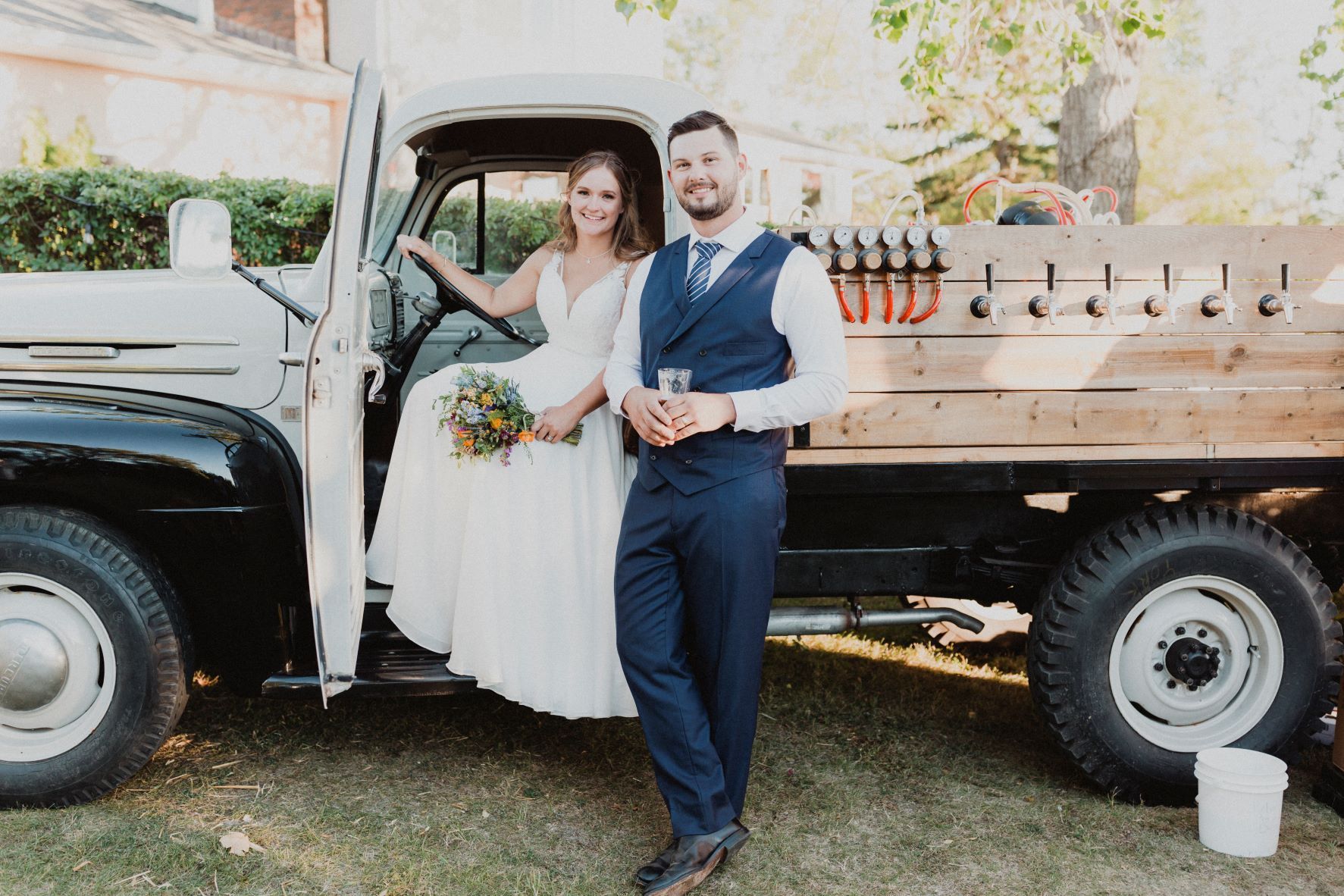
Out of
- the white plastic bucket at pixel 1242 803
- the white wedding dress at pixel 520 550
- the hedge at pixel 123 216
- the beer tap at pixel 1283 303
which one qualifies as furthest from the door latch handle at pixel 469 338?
the hedge at pixel 123 216

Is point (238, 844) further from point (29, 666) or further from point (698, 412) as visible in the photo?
point (698, 412)

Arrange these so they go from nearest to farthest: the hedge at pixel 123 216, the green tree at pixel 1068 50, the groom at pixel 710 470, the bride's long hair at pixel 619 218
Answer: the groom at pixel 710 470, the bride's long hair at pixel 619 218, the green tree at pixel 1068 50, the hedge at pixel 123 216

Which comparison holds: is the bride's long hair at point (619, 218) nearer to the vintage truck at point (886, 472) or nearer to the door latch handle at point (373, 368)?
the vintage truck at point (886, 472)

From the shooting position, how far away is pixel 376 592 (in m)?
3.28

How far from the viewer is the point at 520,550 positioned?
311 centimetres

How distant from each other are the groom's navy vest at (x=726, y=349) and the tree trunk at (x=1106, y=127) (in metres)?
6.22

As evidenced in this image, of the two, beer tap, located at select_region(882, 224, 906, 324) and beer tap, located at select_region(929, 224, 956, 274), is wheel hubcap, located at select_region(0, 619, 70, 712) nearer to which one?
beer tap, located at select_region(882, 224, 906, 324)

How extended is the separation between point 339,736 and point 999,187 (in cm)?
292

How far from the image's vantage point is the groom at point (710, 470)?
2.71m

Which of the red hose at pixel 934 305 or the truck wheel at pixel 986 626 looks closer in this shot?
the red hose at pixel 934 305

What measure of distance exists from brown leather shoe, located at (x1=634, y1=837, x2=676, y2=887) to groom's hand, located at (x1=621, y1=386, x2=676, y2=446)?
1.08 m

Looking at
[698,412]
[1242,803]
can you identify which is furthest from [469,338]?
[1242,803]

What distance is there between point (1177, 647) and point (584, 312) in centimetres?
211

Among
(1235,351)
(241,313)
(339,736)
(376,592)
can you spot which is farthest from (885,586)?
(241,313)
